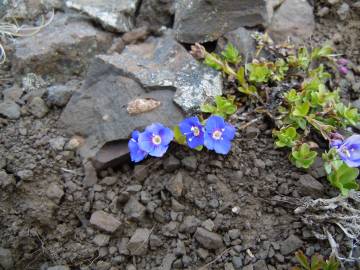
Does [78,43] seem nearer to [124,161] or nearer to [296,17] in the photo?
[124,161]

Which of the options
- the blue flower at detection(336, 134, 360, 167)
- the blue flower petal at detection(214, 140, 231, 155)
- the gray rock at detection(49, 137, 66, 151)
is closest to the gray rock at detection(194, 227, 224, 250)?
the blue flower petal at detection(214, 140, 231, 155)

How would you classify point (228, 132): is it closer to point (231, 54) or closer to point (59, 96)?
point (231, 54)

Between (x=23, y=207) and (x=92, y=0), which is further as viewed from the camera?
(x=92, y=0)

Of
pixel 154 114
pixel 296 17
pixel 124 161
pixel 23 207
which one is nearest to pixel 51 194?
pixel 23 207

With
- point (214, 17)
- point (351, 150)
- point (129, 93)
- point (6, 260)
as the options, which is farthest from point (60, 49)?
point (351, 150)

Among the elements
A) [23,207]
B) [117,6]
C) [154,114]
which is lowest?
[23,207]

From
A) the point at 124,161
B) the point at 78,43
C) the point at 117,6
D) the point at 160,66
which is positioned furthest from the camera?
the point at 117,6

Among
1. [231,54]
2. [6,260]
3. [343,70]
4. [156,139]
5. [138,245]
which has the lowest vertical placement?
[6,260]
